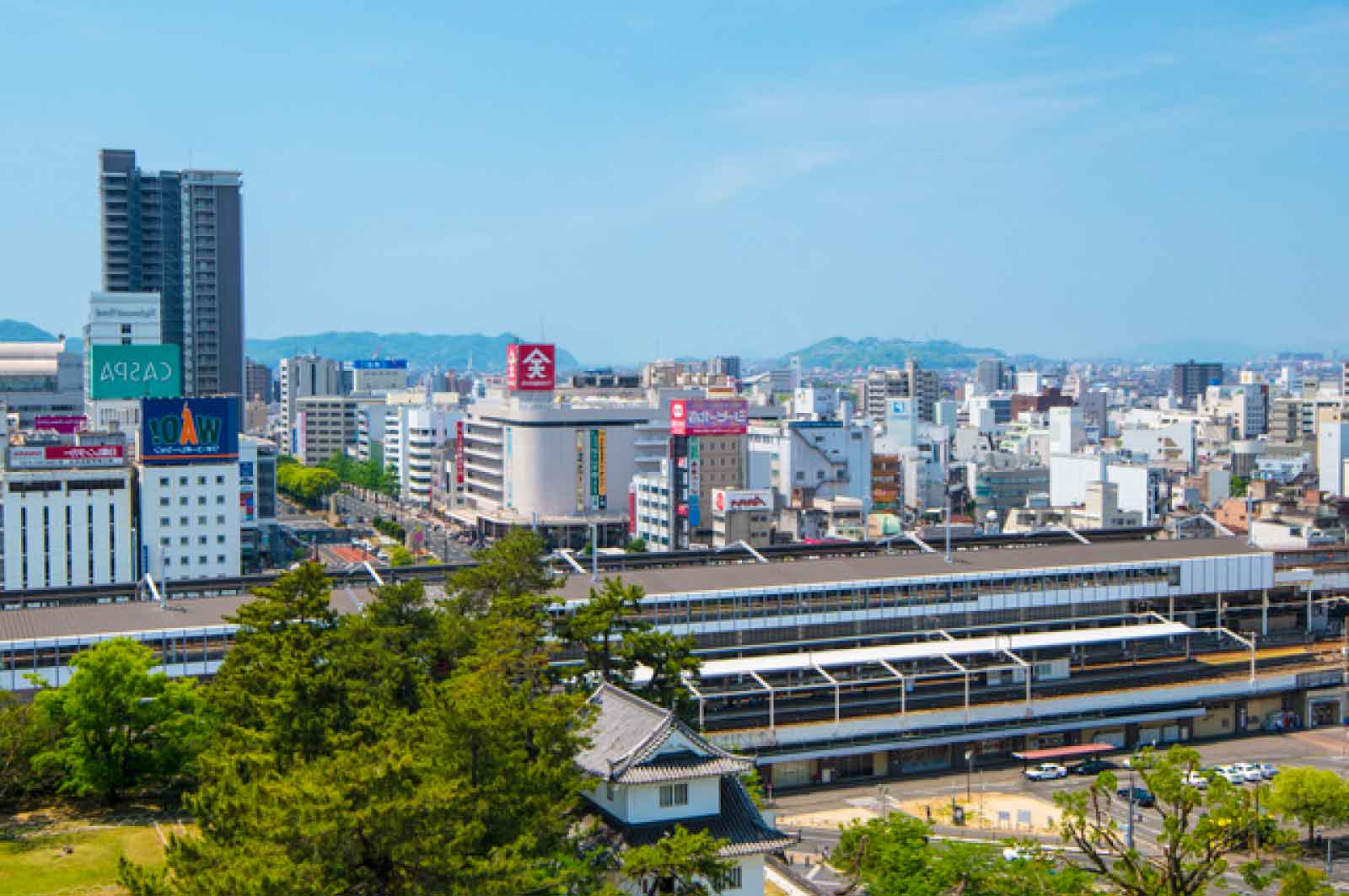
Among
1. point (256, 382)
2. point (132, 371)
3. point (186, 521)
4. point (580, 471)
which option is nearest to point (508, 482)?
point (580, 471)

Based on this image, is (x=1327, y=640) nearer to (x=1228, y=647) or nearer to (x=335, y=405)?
(x=1228, y=647)

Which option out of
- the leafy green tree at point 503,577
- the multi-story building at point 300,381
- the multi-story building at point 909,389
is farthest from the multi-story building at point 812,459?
the multi-story building at point 300,381

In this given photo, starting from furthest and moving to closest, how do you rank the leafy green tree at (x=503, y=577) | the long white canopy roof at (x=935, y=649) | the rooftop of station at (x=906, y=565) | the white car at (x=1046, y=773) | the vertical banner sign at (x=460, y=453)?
1. the vertical banner sign at (x=460, y=453)
2. the rooftop of station at (x=906, y=565)
3. the long white canopy roof at (x=935, y=649)
4. the white car at (x=1046, y=773)
5. the leafy green tree at (x=503, y=577)

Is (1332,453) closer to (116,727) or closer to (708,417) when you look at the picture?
(708,417)

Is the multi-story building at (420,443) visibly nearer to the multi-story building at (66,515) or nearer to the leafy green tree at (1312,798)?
the multi-story building at (66,515)

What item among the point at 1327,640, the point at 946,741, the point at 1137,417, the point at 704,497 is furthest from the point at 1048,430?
the point at 946,741

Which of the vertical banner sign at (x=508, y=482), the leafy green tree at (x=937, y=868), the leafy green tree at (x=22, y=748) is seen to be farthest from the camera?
the vertical banner sign at (x=508, y=482)
